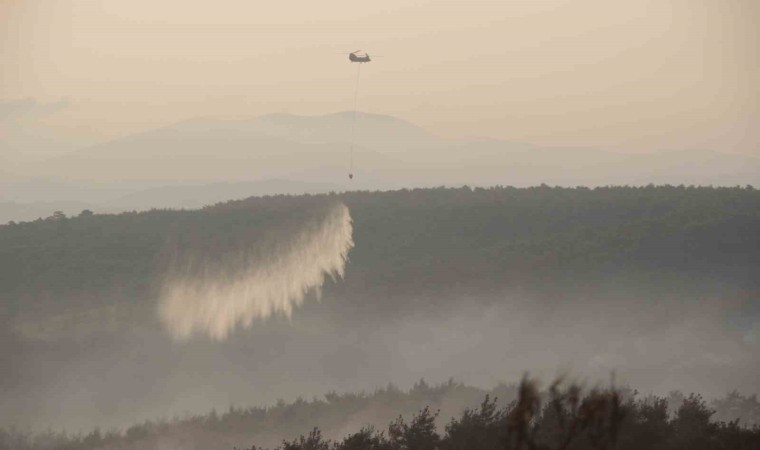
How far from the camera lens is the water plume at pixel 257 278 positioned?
11644 centimetres

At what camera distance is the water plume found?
382 feet

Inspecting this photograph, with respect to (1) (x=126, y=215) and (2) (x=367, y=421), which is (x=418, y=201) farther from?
(2) (x=367, y=421)

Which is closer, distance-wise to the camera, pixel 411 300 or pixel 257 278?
pixel 411 300

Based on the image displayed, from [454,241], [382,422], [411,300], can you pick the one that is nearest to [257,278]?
[411,300]

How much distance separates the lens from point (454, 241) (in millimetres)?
132750

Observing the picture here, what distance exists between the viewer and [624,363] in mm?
94875

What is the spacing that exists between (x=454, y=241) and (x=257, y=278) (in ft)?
61.8

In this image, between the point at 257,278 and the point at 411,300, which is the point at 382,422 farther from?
the point at 257,278

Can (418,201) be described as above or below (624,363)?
above

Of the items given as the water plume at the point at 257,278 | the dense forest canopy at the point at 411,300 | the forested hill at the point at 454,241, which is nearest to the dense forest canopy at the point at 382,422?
the dense forest canopy at the point at 411,300

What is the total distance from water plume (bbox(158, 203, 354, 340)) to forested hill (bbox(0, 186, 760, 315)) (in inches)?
62.3

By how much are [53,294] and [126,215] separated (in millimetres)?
24778

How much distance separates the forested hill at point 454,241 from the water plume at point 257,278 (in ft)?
5.19

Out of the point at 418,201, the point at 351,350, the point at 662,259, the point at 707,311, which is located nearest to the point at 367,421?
the point at 351,350
